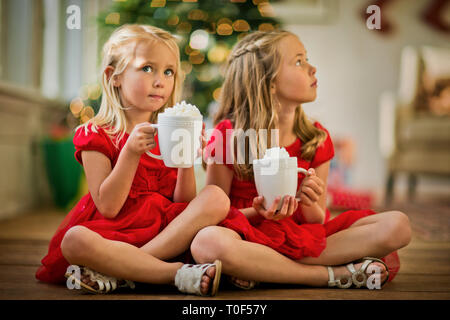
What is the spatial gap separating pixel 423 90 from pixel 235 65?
2367 millimetres

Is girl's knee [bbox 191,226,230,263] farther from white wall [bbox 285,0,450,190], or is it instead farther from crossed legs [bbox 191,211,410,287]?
white wall [bbox 285,0,450,190]

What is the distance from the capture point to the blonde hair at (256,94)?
991mm

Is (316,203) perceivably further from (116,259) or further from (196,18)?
(196,18)

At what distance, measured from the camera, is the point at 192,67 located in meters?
2.04

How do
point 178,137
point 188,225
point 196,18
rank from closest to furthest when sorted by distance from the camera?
point 178,137
point 188,225
point 196,18

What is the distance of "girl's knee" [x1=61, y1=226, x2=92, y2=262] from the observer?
0.80 m

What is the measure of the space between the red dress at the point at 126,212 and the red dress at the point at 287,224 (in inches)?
5.0

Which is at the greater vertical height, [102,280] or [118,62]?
[118,62]

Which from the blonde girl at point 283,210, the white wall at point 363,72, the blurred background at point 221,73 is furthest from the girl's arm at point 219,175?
the white wall at point 363,72

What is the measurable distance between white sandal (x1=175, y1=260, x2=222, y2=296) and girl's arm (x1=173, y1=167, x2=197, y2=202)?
0.17 m

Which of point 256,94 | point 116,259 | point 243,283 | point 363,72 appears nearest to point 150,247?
point 116,259

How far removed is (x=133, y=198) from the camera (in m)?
0.91

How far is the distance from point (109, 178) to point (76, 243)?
123 mm

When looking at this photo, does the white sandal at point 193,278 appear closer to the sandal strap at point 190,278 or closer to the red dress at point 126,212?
the sandal strap at point 190,278
